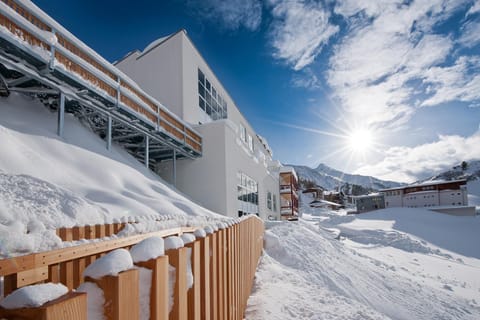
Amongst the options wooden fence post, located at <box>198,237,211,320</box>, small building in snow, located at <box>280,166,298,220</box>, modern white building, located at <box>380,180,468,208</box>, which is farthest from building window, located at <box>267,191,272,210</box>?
modern white building, located at <box>380,180,468,208</box>

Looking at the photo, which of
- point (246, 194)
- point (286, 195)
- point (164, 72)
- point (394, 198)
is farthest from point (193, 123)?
point (394, 198)

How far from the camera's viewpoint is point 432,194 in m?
38.9

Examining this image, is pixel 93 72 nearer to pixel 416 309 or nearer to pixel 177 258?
pixel 177 258

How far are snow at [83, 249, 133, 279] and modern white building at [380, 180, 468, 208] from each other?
47355 millimetres

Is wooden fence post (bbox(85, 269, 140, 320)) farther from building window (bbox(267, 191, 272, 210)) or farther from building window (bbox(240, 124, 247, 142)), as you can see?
building window (bbox(267, 191, 272, 210))

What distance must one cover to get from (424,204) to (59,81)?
47.5m

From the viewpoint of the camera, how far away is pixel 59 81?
769 centimetres

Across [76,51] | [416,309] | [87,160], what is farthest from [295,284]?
[76,51]

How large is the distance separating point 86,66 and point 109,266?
30.5 feet

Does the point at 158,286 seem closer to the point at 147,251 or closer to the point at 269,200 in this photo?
the point at 147,251

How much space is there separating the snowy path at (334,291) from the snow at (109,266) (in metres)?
3.36

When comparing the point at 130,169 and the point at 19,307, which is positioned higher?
the point at 130,169

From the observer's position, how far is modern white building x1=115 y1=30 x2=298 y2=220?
14.9 metres

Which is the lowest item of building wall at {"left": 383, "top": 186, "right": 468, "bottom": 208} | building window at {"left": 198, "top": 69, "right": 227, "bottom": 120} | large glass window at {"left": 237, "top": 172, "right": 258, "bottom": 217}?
building wall at {"left": 383, "top": 186, "right": 468, "bottom": 208}
